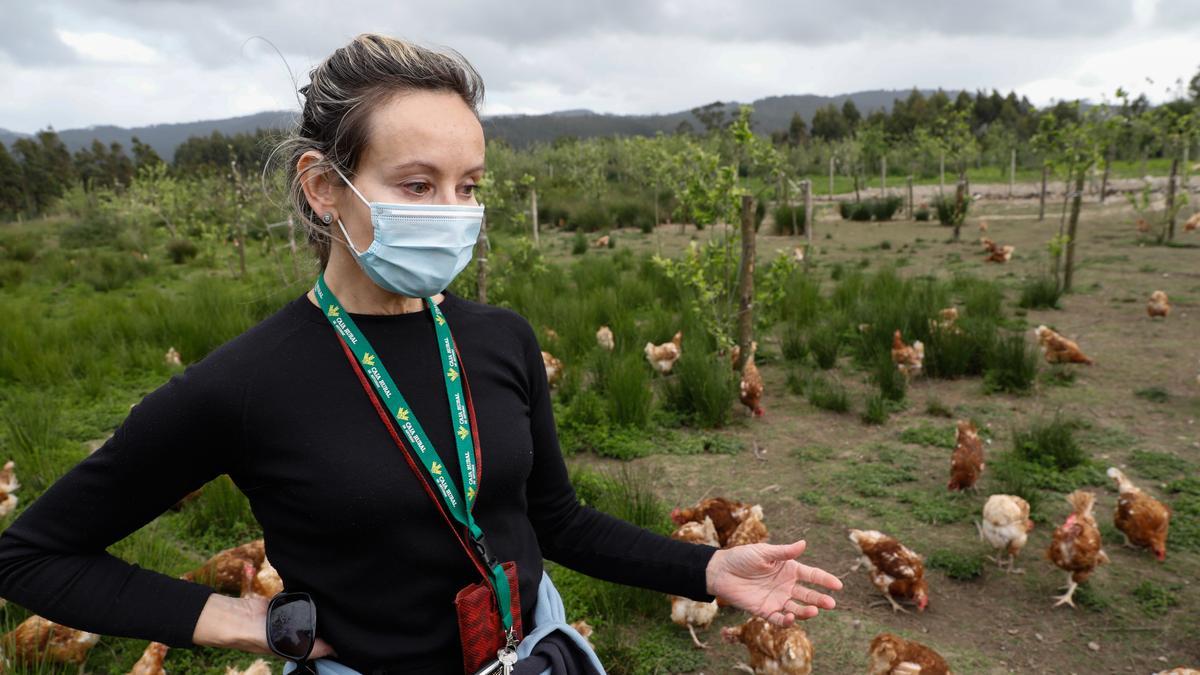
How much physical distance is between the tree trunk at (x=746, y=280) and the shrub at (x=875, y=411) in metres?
1.13

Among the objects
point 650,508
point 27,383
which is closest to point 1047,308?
point 650,508

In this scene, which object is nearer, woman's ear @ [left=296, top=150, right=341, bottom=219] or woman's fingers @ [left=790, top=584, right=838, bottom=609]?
woman's ear @ [left=296, top=150, right=341, bottom=219]

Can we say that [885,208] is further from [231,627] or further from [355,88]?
[231,627]

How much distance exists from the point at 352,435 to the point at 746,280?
216 inches

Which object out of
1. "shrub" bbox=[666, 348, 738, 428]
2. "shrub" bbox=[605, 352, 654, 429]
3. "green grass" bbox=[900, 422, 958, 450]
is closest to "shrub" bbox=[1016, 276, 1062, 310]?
"green grass" bbox=[900, 422, 958, 450]

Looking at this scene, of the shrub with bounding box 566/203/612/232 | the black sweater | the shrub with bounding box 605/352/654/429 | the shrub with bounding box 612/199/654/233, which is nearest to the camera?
the black sweater

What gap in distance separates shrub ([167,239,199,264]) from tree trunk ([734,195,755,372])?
14.2 metres

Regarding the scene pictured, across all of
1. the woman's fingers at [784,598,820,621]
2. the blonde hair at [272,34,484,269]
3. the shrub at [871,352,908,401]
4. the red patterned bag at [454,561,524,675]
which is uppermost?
the blonde hair at [272,34,484,269]

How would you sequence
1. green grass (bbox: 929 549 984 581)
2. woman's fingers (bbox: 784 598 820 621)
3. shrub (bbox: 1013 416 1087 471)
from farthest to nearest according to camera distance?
1. shrub (bbox: 1013 416 1087 471)
2. green grass (bbox: 929 549 984 581)
3. woman's fingers (bbox: 784 598 820 621)

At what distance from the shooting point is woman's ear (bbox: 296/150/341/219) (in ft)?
4.25

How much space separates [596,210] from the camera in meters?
19.5

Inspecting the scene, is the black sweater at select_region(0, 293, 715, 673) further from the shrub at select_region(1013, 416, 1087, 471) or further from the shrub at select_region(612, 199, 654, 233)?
the shrub at select_region(612, 199, 654, 233)

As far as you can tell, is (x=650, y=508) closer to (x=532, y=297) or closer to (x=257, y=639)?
(x=257, y=639)

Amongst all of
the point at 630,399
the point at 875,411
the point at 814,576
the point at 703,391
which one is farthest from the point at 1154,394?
the point at 814,576
